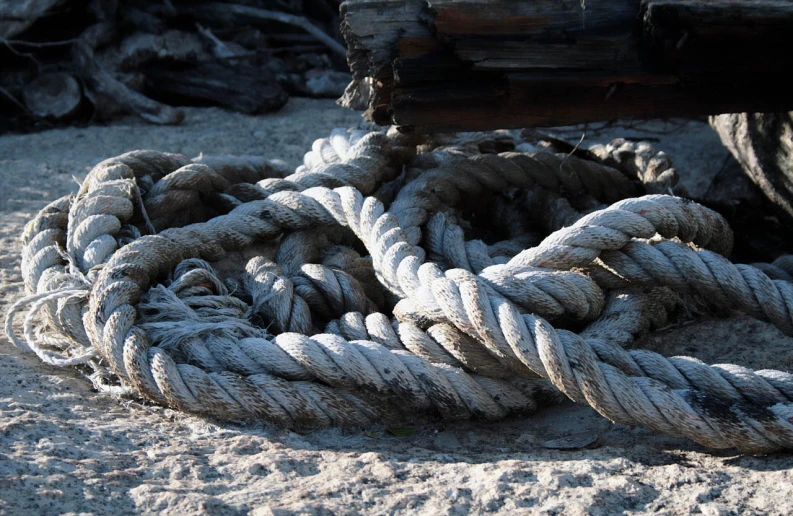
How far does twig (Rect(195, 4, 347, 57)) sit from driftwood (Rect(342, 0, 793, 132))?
2.74m

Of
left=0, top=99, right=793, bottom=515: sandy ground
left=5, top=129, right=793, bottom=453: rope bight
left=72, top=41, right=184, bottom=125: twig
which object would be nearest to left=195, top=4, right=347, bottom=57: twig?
left=72, top=41, right=184, bottom=125: twig

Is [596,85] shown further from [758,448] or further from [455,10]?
[758,448]

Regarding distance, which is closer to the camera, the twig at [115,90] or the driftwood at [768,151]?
the driftwood at [768,151]

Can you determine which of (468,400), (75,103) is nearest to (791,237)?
(468,400)

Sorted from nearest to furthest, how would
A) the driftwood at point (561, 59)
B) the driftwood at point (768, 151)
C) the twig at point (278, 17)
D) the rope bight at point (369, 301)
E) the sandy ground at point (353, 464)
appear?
the sandy ground at point (353, 464)
the rope bight at point (369, 301)
the driftwood at point (561, 59)
the driftwood at point (768, 151)
the twig at point (278, 17)

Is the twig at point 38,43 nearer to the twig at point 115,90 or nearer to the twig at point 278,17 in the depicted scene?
the twig at point 115,90

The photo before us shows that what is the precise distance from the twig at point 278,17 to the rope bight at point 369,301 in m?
2.55

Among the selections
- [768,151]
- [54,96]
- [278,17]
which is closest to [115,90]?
[54,96]

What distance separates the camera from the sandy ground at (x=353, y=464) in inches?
60.1

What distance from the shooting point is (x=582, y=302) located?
6.61ft

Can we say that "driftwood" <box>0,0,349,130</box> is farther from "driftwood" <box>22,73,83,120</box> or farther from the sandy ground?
the sandy ground

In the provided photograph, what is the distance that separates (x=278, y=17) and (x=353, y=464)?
155 inches

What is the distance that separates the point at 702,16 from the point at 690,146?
1.77m

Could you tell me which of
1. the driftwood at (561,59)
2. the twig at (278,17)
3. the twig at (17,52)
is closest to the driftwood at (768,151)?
the driftwood at (561,59)
